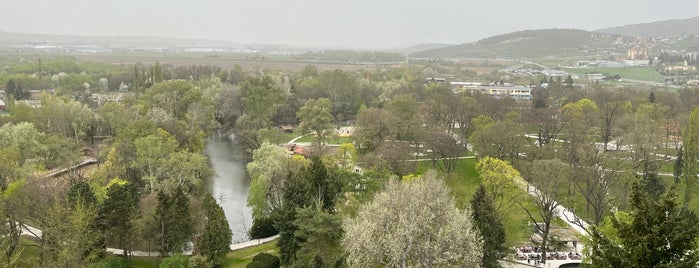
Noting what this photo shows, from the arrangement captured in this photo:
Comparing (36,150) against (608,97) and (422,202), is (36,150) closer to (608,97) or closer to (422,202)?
(422,202)

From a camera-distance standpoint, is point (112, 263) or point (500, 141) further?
point (500, 141)

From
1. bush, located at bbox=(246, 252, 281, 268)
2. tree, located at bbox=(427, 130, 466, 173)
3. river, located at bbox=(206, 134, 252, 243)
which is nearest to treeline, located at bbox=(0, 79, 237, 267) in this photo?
bush, located at bbox=(246, 252, 281, 268)

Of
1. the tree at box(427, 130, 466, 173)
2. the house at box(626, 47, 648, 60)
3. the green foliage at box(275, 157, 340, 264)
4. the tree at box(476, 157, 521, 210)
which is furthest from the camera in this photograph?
the house at box(626, 47, 648, 60)

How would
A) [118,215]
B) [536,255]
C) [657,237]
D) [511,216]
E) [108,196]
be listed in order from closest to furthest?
[657,237] → [118,215] → [108,196] → [536,255] → [511,216]

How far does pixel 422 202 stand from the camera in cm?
2362

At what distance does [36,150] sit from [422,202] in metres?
33.4

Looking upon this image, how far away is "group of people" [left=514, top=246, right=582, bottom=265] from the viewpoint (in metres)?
29.5

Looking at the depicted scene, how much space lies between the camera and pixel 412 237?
2159cm

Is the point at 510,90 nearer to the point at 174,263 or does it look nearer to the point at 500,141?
the point at 500,141

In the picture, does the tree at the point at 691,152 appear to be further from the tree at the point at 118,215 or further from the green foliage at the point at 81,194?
the green foliage at the point at 81,194

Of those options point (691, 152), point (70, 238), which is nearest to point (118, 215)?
point (70, 238)

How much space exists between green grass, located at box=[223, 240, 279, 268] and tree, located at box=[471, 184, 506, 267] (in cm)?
1106

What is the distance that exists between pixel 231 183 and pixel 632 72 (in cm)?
11850

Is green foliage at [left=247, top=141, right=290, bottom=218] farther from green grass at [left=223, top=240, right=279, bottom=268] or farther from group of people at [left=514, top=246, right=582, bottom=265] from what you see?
group of people at [left=514, top=246, right=582, bottom=265]
